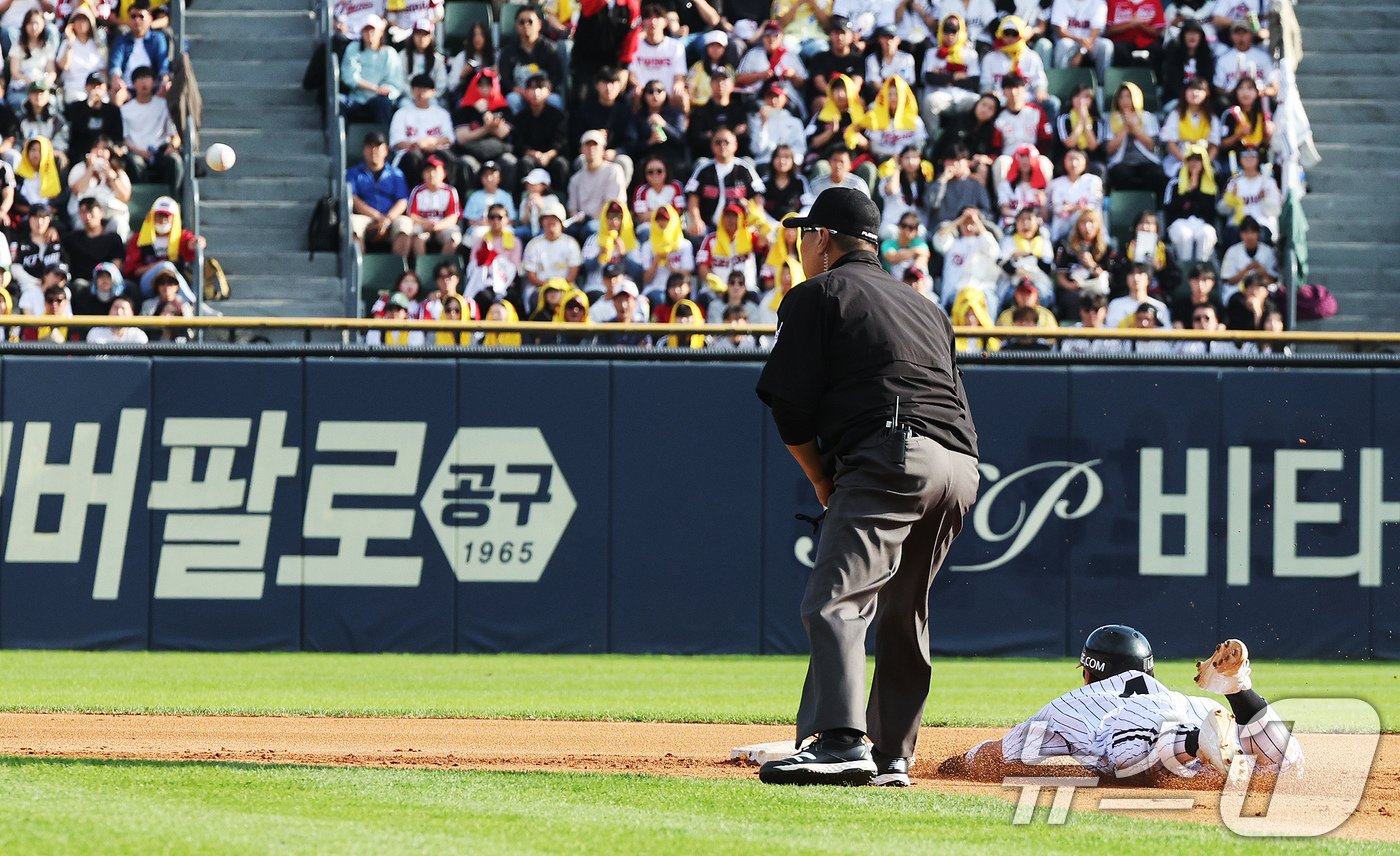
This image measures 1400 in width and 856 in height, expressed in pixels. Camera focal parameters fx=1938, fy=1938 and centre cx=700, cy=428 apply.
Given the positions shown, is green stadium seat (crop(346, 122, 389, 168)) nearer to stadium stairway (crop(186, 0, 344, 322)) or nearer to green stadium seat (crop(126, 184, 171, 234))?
stadium stairway (crop(186, 0, 344, 322))

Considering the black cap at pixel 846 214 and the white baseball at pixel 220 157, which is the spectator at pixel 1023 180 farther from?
the black cap at pixel 846 214

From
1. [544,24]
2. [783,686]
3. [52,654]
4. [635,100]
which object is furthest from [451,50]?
[783,686]

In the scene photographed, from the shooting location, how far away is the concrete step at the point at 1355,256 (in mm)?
16531

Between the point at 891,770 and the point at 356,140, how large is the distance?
1137 centimetres

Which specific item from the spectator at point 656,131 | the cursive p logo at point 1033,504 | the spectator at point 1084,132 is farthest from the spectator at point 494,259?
the spectator at point 1084,132

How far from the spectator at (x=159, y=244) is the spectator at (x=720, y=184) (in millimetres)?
3841

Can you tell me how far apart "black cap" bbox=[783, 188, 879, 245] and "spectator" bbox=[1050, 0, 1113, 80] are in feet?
37.5

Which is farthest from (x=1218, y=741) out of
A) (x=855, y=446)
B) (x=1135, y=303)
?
(x=1135, y=303)

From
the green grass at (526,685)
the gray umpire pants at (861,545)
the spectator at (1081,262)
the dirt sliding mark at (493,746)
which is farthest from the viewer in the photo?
the spectator at (1081,262)

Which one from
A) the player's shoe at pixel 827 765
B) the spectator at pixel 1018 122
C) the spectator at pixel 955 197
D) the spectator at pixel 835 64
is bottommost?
the player's shoe at pixel 827 765

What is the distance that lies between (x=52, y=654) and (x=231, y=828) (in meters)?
8.36

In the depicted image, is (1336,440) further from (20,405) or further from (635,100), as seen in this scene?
(20,405)

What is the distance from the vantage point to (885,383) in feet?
18.4

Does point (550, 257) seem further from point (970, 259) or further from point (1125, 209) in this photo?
point (1125, 209)
